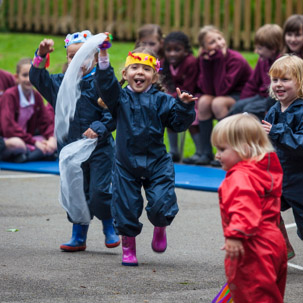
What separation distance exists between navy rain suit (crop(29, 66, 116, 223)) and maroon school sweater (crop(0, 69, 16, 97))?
4744 millimetres

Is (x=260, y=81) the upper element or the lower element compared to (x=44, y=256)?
upper

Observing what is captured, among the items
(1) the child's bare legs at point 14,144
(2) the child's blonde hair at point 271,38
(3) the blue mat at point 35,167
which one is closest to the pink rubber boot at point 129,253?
(3) the blue mat at point 35,167

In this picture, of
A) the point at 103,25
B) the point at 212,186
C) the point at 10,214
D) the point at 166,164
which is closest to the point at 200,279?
the point at 166,164

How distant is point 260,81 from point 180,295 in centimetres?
536

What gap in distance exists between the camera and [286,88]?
16.8ft

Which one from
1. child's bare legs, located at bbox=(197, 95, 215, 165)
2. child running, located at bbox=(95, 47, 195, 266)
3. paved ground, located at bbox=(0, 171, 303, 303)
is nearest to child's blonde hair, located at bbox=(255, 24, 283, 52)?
child's bare legs, located at bbox=(197, 95, 215, 165)

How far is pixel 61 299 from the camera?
169 inches

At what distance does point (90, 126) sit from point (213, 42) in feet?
15.0

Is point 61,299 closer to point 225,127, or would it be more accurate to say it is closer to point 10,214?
point 225,127

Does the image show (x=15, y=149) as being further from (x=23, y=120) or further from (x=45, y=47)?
(x=45, y=47)

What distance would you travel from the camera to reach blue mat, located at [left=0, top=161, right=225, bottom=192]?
845 centimetres

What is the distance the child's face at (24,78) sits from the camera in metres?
9.56

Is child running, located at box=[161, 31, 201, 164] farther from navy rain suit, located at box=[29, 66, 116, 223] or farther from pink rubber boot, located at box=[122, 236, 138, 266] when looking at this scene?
pink rubber boot, located at box=[122, 236, 138, 266]

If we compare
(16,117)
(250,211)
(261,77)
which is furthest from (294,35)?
(250,211)
